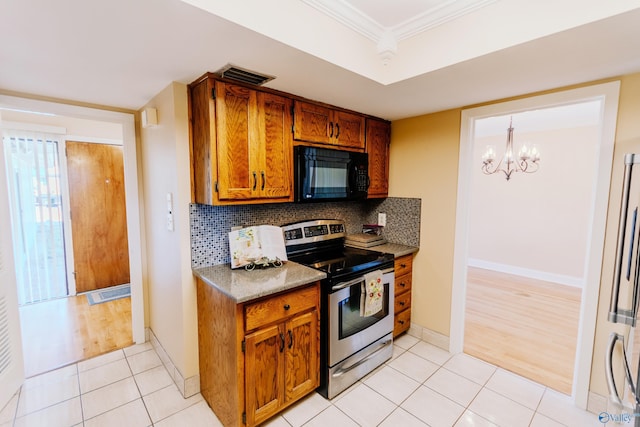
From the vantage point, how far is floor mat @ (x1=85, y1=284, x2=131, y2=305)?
3.64 meters

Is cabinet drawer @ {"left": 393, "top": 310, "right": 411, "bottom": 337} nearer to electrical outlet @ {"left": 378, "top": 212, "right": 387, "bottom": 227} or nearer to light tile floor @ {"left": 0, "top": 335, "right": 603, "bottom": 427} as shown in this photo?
light tile floor @ {"left": 0, "top": 335, "right": 603, "bottom": 427}

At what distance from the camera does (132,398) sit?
79.2 inches

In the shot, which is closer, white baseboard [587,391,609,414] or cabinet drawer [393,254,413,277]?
white baseboard [587,391,609,414]

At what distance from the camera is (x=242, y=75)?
1.75 m

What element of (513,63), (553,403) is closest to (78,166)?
(513,63)

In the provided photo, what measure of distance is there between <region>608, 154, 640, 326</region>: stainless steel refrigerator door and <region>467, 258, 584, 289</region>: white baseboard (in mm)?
3013

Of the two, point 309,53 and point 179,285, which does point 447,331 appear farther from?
point 309,53

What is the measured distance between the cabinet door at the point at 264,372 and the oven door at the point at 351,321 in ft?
1.26

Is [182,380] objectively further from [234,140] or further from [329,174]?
[329,174]

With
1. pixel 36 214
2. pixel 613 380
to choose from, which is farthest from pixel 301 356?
pixel 36 214

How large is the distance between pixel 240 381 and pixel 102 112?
93.5 inches

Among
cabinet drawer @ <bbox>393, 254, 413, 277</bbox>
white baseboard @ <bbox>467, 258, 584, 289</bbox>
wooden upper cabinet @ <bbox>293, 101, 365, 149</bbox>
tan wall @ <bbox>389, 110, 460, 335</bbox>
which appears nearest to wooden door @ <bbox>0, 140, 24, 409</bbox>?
wooden upper cabinet @ <bbox>293, 101, 365, 149</bbox>

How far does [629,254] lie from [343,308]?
155 centimetres

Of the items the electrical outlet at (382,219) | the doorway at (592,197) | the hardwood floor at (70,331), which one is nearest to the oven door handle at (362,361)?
the electrical outlet at (382,219)
